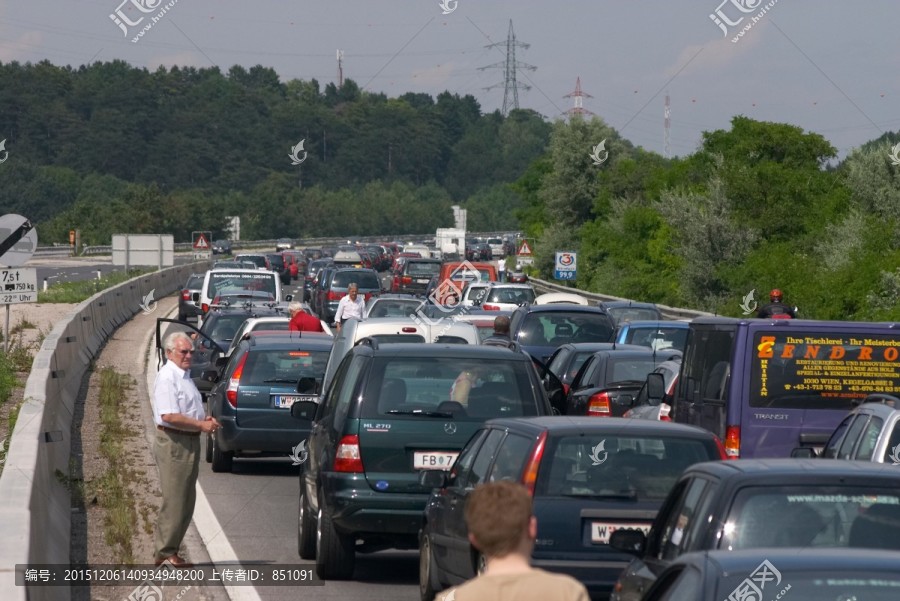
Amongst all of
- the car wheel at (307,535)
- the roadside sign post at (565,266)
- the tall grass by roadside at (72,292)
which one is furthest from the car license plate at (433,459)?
the roadside sign post at (565,266)

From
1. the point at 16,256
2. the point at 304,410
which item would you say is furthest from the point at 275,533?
the point at 16,256

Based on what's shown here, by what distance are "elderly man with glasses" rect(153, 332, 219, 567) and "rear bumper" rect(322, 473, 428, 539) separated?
1125mm

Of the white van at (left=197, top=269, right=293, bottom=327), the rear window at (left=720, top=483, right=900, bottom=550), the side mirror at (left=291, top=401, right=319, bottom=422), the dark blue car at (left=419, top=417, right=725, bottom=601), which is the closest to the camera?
the rear window at (left=720, top=483, right=900, bottom=550)

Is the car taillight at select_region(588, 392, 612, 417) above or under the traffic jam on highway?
under

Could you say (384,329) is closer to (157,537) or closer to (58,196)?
(157,537)

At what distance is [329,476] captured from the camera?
1045 centimetres

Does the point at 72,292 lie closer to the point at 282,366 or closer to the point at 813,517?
the point at 282,366

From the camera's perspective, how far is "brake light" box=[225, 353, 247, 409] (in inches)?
649

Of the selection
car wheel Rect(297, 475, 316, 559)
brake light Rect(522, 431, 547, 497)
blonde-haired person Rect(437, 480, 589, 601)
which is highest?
blonde-haired person Rect(437, 480, 589, 601)

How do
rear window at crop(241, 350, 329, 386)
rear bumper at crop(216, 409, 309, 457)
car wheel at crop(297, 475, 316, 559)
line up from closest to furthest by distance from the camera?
car wheel at crop(297, 475, 316, 559)
rear bumper at crop(216, 409, 309, 457)
rear window at crop(241, 350, 329, 386)

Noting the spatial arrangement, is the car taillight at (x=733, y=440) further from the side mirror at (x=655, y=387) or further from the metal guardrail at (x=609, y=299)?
the metal guardrail at (x=609, y=299)

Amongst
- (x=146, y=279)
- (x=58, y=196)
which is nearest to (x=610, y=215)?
(x=146, y=279)

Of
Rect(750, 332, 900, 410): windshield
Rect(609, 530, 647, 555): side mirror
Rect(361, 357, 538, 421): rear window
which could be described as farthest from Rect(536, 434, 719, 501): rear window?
Rect(750, 332, 900, 410): windshield

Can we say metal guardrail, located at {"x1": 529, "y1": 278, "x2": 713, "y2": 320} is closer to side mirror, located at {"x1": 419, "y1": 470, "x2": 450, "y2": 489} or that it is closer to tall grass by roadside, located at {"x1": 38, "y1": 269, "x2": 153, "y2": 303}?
tall grass by roadside, located at {"x1": 38, "y1": 269, "x2": 153, "y2": 303}
